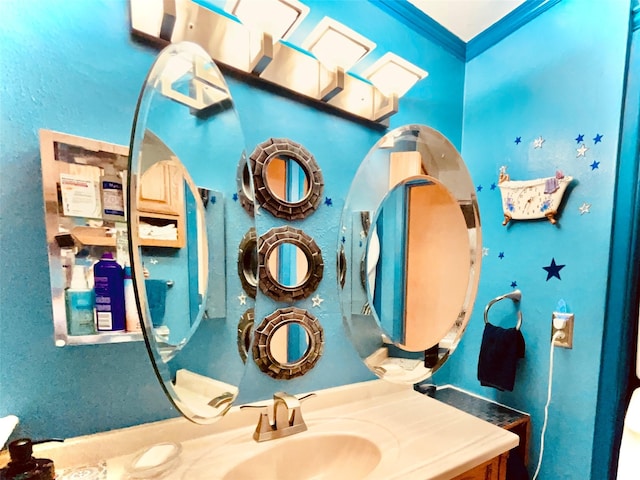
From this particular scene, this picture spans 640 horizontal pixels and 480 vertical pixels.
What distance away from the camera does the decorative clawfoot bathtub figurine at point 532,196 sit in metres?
1.00

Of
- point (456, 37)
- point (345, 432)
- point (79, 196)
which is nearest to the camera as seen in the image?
point (79, 196)

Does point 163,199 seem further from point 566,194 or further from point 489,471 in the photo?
point 566,194

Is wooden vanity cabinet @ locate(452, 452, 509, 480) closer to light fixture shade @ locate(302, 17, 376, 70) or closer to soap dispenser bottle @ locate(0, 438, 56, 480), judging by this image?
soap dispenser bottle @ locate(0, 438, 56, 480)

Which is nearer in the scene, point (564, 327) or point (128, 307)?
point (128, 307)

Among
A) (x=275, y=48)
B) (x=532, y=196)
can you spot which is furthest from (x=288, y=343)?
(x=532, y=196)

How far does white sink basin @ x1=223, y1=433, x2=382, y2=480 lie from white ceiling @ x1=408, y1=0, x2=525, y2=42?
149 centimetres

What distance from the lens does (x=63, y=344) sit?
2.06ft

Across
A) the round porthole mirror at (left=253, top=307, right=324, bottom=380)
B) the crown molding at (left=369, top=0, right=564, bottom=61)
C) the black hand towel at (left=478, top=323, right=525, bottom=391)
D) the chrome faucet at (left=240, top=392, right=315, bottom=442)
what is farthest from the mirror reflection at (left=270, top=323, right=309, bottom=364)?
the crown molding at (left=369, top=0, right=564, bottom=61)

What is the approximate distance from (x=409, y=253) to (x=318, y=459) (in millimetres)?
714

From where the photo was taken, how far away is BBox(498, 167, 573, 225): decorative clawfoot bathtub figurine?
3.29 feet

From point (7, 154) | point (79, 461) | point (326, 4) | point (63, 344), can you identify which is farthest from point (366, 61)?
point (79, 461)

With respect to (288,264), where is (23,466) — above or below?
below

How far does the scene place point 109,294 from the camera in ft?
2.17

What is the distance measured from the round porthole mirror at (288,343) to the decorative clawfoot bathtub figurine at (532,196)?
33.7 inches
